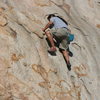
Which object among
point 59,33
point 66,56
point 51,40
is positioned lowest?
point 66,56

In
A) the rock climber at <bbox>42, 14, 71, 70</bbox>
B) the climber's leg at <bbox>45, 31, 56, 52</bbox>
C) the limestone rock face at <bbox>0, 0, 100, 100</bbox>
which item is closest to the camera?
the limestone rock face at <bbox>0, 0, 100, 100</bbox>

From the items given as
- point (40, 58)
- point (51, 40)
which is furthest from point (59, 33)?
point (40, 58)

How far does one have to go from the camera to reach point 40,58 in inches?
565

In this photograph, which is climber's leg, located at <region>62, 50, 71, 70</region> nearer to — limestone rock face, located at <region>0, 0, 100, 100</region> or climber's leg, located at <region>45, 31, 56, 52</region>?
limestone rock face, located at <region>0, 0, 100, 100</region>

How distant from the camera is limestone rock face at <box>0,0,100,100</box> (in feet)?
42.9

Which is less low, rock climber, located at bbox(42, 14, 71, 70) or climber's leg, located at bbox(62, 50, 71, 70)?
rock climber, located at bbox(42, 14, 71, 70)

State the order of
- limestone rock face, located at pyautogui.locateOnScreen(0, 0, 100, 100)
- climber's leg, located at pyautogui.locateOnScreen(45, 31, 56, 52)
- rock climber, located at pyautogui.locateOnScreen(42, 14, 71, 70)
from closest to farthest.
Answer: limestone rock face, located at pyautogui.locateOnScreen(0, 0, 100, 100) → climber's leg, located at pyautogui.locateOnScreen(45, 31, 56, 52) → rock climber, located at pyautogui.locateOnScreen(42, 14, 71, 70)

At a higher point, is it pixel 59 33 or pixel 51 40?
pixel 59 33

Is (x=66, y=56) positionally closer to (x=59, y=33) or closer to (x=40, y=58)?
(x=59, y=33)

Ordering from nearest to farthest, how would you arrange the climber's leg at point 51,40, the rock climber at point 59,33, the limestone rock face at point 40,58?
the limestone rock face at point 40,58 → the climber's leg at point 51,40 → the rock climber at point 59,33

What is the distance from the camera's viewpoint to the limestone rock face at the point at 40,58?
1306 cm

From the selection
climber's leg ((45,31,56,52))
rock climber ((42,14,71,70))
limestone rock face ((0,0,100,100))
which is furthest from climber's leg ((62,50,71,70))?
climber's leg ((45,31,56,52))

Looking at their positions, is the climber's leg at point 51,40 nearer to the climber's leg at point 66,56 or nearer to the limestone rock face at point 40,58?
the limestone rock face at point 40,58

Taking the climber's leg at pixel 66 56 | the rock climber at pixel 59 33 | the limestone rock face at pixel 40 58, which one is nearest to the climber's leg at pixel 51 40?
the rock climber at pixel 59 33
